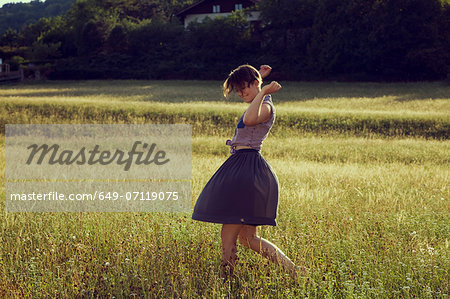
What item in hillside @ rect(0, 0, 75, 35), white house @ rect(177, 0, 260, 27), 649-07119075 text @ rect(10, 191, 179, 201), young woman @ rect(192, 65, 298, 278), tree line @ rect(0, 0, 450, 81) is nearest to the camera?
young woman @ rect(192, 65, 298, 278)

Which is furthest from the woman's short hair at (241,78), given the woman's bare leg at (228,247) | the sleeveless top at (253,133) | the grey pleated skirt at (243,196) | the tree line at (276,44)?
the tree line at (276,44)

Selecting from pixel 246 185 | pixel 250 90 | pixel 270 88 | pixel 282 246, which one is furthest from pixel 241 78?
pixel 282 246

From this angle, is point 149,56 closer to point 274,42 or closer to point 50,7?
point 274,42

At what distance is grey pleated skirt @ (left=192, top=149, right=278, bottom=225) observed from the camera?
4.22 m

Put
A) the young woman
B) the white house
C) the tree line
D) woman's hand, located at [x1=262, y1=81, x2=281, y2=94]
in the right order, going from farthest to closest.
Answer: the white house → the tree line → the young woman → woman's hand, located at [x1=262, y1=81, x2=281, y2=94]

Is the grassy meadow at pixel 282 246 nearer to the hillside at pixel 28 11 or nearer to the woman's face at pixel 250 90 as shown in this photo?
the woman's face at pixel 250 90

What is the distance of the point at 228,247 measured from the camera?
4.46 metres

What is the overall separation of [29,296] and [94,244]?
1229mm

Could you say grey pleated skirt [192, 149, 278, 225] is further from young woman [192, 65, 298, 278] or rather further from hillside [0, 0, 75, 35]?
hillside [0, 0, 75, 35]

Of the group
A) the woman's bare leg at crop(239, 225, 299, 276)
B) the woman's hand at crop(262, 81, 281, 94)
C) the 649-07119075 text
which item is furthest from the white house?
the woman's hand at crop(262, 81, 281, 94)

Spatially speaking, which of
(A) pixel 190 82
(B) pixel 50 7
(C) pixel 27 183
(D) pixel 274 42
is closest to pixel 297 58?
(D) pixel 274 42

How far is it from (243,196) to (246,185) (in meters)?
0.10

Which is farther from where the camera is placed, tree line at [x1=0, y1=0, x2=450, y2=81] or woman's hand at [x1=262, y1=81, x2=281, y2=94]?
tree line at [x1=0, y1=0, x2=450, y2=81]

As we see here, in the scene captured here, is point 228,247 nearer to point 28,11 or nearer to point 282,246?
point 282,246
